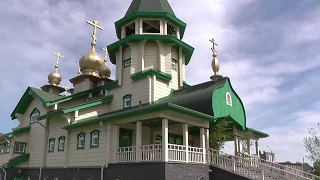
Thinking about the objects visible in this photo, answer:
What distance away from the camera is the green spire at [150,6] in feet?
64.1

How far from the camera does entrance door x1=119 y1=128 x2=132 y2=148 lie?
15844mm

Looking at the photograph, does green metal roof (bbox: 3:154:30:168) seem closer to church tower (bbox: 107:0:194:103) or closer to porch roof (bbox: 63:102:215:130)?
porch roof (bbox: 63:102:215:130)

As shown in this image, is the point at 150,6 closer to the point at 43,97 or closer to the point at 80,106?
the point at 80,106

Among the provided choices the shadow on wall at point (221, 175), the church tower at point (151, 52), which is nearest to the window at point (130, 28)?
the church tower at point (151, 52)

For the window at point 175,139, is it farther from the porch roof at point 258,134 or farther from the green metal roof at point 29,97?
the green metal roof at point 29,97

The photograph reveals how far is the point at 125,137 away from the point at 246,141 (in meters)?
7.53

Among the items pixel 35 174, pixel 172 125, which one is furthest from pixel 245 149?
pixel 35 174

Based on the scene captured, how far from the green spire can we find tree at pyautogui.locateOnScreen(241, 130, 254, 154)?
9508 millimetres

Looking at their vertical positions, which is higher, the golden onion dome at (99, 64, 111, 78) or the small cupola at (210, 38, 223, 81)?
the golden onion dome at (99, 64, 111, 78)

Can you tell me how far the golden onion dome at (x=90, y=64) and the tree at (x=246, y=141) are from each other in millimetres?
13101

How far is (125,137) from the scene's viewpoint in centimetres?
1614

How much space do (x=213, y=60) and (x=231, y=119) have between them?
422 cm

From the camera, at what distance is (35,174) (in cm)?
2025

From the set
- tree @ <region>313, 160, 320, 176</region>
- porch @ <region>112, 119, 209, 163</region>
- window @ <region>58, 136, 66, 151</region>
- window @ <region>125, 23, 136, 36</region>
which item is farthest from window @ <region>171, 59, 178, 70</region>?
tree @ <region>313, 160, 320, 176</region>
